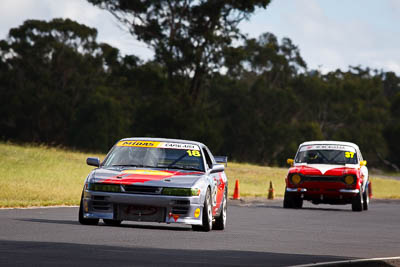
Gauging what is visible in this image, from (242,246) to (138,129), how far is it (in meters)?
65.5

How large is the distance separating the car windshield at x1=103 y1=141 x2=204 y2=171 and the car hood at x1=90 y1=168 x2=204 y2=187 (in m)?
0.45

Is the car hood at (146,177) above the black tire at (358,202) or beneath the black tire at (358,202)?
above

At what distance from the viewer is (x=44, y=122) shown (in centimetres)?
8169

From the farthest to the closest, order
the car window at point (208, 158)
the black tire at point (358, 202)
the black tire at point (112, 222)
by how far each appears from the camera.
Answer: the black tire at point (358, 202) < the car window at point (208, 158) < the black tire at point (112, 222)

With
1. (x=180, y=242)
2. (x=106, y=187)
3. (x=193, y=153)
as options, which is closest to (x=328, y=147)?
(x=193, y=153)

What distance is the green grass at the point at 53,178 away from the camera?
89.6 ft

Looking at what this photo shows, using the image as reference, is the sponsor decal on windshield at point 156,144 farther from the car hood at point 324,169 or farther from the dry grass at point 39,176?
the car hood at point 324,169

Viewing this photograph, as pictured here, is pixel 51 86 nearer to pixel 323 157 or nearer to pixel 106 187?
pixel 323 157

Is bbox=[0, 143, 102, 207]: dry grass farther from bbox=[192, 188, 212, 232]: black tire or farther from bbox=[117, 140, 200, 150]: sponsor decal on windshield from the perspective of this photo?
bbox=[192, 188, 212, 232]: black tire

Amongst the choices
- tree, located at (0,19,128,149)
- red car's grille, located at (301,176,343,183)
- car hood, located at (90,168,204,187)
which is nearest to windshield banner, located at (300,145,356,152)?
red car's grille, located at (301,176,343,183)

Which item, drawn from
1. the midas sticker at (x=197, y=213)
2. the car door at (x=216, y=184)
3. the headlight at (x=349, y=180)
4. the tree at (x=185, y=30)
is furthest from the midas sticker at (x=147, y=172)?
the tree at (x=185, y=30)

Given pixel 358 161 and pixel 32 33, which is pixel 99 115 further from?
pixel 358 161

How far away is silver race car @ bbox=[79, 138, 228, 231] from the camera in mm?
15297

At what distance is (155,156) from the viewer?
16516mm
